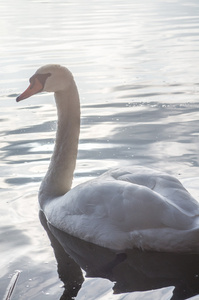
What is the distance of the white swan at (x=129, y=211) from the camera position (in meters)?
5.70

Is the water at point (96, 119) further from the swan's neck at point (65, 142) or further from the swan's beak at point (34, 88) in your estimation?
the swan's beak at point (34, 88)

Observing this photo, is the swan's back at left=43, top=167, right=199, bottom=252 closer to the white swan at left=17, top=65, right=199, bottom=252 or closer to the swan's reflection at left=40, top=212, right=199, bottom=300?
the white swan at left=17, top=65, right=199, bottom=252

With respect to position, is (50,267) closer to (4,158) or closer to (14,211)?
(14,211)

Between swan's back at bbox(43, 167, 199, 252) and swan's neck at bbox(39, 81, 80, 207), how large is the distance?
0.75 metres

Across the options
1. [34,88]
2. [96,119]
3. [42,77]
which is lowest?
[96,119]

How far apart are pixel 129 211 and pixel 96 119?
18.2 feet

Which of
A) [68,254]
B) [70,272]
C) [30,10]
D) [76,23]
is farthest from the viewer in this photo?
[30,10]

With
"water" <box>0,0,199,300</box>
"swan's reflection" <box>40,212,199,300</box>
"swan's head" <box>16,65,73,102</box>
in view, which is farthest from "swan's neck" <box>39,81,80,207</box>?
"swan's reflection" <box>40,212,199,300</box>

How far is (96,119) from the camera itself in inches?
447

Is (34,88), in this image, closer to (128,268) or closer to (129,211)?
(129,211)

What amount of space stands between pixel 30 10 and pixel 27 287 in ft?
106

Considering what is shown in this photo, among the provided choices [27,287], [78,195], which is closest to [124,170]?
[78,195]

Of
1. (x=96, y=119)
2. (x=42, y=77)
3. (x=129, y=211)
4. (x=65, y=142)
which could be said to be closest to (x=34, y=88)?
(x=42, y=77)

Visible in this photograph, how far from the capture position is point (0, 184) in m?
8.05
